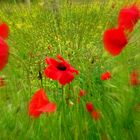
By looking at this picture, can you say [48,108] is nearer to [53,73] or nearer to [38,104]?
[38,104]

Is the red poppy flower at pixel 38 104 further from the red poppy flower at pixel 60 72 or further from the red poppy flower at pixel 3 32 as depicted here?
the red poppy flower at pixel 3 32

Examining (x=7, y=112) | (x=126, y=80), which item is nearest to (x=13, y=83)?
(x=7, y=112)

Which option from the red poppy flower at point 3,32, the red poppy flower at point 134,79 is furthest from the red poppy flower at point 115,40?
the red poppy flower at point 3,32

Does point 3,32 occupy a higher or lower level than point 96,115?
higher

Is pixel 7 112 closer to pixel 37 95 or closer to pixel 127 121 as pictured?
pixel 37 95

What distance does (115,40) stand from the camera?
1.13 metres

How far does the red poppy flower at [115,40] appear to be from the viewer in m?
1.11

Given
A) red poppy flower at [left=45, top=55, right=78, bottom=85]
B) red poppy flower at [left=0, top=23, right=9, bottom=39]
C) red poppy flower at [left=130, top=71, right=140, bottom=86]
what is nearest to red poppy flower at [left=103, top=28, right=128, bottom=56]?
red poppy flower at [left=130, top=71, right=140, bottom=86]

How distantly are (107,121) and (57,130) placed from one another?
0.14 m

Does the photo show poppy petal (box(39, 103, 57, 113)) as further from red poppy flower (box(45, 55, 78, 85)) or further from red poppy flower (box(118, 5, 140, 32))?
red poppy flower (box(118, 5, 140, 32))

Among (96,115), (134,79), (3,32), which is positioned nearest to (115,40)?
(134,79)

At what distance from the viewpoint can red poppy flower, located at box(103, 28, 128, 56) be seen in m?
1.11

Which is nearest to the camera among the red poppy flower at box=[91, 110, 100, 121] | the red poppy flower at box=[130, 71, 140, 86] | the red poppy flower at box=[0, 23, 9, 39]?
the red poppy flower at box=[130, 71, 140, 86]

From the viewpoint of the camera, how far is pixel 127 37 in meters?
1.15
